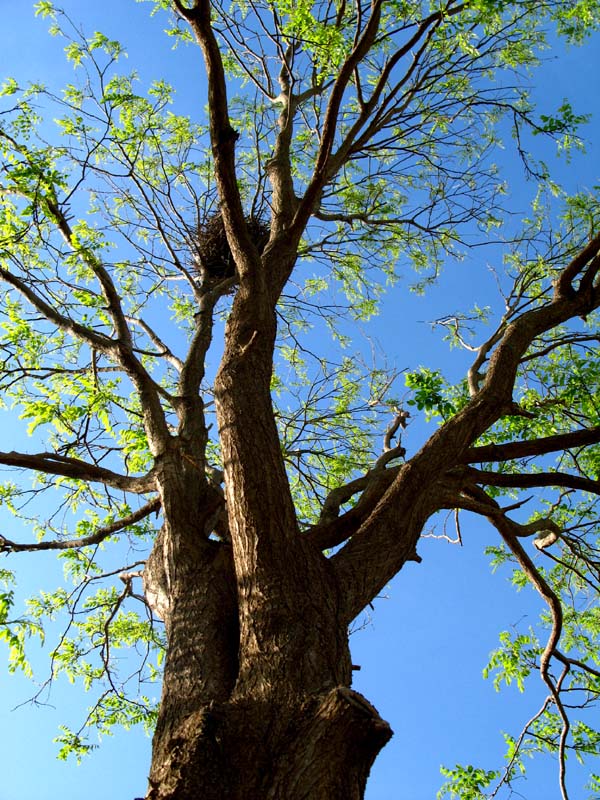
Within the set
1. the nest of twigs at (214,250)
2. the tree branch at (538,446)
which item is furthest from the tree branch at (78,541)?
the nest of twigs at (214,250)

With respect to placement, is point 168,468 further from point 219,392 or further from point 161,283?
point 161,283

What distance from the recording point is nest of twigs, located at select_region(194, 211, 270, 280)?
744cm

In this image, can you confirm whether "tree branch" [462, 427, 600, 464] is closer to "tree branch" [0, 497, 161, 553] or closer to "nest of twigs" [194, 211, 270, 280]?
"tree branch" [0, 497, 161, 553]

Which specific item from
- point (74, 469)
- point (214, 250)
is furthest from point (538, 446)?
point (214, 250)

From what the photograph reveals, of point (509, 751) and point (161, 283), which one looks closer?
point (509, 751)

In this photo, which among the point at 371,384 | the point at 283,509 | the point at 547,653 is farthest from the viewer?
the point at 371,384

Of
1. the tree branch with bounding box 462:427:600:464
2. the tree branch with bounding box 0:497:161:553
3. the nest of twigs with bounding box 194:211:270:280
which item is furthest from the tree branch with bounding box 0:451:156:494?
the nest of twigs with bounding box 194:211:270:280

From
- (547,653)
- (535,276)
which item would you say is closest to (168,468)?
(547,653)

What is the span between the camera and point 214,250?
7492 mm

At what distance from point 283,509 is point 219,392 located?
85 centimetres

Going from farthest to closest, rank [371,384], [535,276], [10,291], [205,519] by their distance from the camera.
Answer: [371,384] → [535,276] → [10,291] → [205,519]

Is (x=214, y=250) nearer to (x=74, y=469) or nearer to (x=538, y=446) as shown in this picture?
(x=74, y=469)

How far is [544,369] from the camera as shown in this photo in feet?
23.2

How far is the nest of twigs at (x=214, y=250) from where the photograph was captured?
744 centimetres
